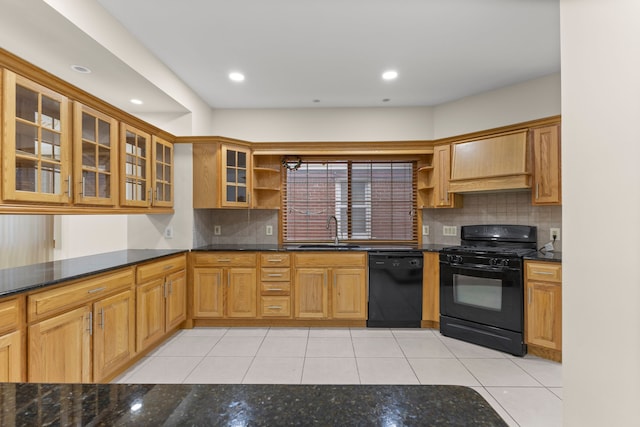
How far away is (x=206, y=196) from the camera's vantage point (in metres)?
3.68

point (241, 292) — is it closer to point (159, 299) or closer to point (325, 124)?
point (159, 299)

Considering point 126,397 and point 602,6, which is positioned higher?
point 602,6

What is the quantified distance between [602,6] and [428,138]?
2586 millimetres

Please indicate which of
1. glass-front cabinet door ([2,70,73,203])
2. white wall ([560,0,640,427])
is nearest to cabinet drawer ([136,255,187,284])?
glass-front cabinet door ([2,70,73,203])

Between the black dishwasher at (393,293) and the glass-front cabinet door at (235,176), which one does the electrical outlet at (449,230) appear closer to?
the black dishwasher at (393,293)

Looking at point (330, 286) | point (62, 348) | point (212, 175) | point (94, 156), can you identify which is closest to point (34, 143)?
point (94, 156)

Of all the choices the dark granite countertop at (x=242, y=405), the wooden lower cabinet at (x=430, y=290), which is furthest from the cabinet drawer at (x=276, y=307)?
the dark granite countertop at (x=242, y=405)

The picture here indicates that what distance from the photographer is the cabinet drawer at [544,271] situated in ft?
9.16

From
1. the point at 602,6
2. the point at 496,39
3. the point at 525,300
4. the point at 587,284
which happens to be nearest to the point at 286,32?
the point at 496,39

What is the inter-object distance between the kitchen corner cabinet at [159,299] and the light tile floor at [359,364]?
20cm

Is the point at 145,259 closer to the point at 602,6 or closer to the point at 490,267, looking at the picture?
the point at 490,267

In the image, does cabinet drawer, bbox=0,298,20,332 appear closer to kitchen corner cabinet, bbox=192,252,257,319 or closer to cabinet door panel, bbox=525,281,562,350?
kitchen corner cabinet, bbox=192,252,257,319

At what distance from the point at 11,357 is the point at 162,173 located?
7.25 ft

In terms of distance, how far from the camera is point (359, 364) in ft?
9.05
